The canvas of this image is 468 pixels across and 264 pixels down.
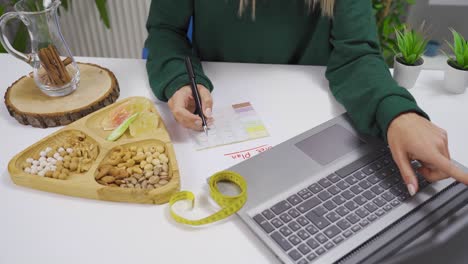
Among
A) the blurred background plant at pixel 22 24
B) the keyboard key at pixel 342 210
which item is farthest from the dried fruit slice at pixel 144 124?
the blurred background plant at pixel 22 24

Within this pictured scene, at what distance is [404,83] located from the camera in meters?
0.94

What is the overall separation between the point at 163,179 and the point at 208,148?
128 mm

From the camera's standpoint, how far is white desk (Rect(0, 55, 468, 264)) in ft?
1.95

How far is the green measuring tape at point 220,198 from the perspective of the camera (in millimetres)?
627

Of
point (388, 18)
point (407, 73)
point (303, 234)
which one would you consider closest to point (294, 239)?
point (303, 234)

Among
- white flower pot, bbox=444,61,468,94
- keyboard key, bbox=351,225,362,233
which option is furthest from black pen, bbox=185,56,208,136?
white flower pot, bbox=444,61,468,94

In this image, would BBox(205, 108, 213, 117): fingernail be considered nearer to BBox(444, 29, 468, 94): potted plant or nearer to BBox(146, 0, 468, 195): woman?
BBox(146, 0, 468, 195): woman

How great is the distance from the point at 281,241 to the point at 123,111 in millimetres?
467

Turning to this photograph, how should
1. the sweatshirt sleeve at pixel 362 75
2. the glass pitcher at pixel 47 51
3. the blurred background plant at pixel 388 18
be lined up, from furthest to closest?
the blurred background plant at pixel 388 18 → the glass pitcher at pixel 47 51 → the sweatshirt sleeve at pixel 362 75

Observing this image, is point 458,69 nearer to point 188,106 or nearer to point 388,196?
point 388,196

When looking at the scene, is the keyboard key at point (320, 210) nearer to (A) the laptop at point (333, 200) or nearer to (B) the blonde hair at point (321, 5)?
(A) the laptop at point (333, 200)

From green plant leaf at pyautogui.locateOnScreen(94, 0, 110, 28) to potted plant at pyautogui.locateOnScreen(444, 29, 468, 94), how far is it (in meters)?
1.52

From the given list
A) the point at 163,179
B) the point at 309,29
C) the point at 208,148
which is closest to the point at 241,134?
the point at 208,148

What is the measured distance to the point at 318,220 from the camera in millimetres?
602
